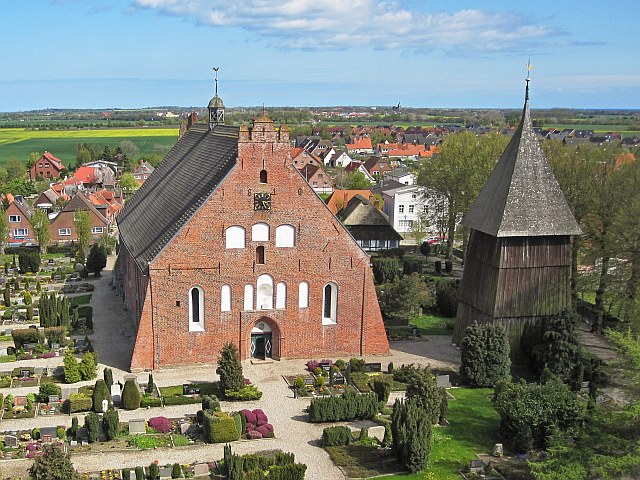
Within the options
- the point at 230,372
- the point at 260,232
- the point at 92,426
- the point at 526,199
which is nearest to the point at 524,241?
the point at 526,199

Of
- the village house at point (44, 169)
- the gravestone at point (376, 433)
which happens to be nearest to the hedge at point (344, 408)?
the gravestone at point (376, 433)

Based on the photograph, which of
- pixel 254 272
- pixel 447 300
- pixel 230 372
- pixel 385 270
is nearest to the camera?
pixel 230 372

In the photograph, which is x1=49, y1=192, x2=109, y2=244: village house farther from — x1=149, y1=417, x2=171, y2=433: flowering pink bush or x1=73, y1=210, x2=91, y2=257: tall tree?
x1=149, y1=417, x2=171, y2=433: flowering pink bush

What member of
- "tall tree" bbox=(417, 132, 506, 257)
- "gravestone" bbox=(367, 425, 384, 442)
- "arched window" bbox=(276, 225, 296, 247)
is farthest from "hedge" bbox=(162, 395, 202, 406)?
"tall tree" bbox=(417, 132, 506, 257)

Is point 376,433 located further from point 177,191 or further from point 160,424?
point 177,191

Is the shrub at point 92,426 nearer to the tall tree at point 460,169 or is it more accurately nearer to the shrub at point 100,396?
the shrub at point 100,396

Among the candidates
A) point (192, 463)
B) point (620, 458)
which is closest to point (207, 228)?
point (192, 463)

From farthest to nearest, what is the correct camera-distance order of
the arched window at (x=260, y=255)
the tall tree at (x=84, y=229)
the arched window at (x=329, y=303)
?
the tall tree at (x=84, y=229) → the arched window at (x=329, y=303) → the arched window at (x=260, y=255)
